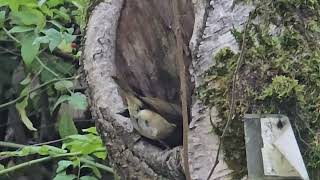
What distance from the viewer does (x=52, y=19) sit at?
8.87 feet

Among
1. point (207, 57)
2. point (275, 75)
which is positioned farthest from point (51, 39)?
point (275, 75)

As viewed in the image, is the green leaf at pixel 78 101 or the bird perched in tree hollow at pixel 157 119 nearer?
the bird perched in tree hollow at pixel 157 119

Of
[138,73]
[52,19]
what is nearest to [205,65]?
[138,73]

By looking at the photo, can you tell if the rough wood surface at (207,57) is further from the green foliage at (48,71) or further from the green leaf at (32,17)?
the green leaf at (32,17)

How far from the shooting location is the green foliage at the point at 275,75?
4.37ft

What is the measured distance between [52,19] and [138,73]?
2.89 ft

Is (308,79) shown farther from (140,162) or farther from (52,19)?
(52,19)

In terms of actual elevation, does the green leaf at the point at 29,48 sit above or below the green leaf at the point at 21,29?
below

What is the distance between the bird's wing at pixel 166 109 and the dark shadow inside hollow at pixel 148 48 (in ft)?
0.58

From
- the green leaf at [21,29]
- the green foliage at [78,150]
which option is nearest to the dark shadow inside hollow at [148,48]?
the green foliage at [78,150]

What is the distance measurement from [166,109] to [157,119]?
0.15 feet

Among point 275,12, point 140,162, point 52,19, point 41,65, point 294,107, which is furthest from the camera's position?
point 41,65

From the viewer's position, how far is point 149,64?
6.31 ft

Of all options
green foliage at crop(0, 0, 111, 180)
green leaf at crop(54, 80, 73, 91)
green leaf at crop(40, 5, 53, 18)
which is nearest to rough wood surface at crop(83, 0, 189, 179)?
green foliage at crop(0, 0, 111, 180)
